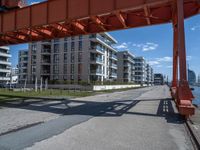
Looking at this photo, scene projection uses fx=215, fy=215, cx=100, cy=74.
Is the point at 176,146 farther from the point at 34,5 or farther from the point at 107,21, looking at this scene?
the point at 34,5

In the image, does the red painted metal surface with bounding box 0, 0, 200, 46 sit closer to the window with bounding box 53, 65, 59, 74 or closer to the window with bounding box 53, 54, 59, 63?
the window with bounding box 53, 65, 59, 74

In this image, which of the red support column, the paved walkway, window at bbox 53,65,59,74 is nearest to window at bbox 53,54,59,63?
window at bbox 53,65,59,74

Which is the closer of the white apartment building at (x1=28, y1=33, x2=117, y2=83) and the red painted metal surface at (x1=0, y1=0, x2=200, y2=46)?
the red painted metal surface at (x1=0, y1=0, x2=200, y2=46)

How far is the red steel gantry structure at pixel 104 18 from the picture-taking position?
36.4 ft

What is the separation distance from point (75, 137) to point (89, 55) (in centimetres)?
4934

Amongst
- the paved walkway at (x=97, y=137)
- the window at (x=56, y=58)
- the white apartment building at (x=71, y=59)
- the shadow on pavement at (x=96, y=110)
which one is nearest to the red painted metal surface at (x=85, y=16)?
the shadow on pavement at (x=96, y=110)

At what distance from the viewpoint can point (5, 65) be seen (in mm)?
85188

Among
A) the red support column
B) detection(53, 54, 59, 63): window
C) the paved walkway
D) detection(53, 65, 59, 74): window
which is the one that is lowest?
the paved walkway

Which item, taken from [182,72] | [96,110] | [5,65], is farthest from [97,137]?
[5,65]

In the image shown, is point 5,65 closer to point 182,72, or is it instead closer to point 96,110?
point 96,110

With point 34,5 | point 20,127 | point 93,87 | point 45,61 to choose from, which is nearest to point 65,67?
point 45,61

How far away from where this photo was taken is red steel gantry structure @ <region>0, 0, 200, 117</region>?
36.4 feet

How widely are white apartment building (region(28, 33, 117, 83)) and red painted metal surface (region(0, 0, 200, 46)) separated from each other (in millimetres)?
36895

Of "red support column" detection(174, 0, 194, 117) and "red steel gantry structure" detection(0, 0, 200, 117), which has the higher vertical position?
"red steel gantry structure" detection(0, 0, 200, 117)
